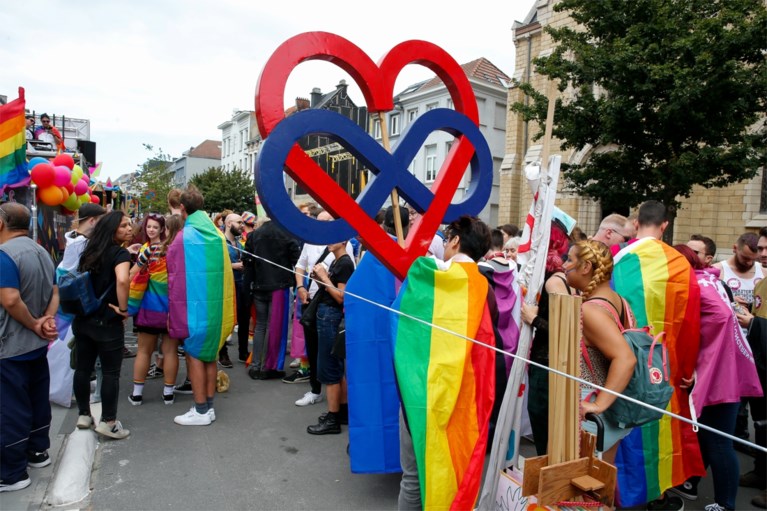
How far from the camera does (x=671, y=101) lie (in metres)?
11.1

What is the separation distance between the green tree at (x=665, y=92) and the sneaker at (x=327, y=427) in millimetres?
9396

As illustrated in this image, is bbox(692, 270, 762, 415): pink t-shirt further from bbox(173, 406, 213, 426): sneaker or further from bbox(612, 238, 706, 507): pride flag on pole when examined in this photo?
bbox(173, 406, 213, 426): sneaker

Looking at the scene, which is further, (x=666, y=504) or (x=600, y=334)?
(x=666, y=504)

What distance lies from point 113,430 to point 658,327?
4124 millimetres

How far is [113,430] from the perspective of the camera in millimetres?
4152

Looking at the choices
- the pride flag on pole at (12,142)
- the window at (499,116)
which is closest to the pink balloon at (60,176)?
the pride flag on pole at (12,142)

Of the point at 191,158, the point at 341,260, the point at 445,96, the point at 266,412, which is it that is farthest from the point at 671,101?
the point at 191,158

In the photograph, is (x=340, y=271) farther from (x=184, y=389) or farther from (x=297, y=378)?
(x=184, y=389)

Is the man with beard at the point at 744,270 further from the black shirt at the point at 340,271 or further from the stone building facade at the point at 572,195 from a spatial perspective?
the stone building facade at the point at 572,195

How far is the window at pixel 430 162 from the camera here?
2838cm

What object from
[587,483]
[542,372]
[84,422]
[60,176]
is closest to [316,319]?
[84,422]

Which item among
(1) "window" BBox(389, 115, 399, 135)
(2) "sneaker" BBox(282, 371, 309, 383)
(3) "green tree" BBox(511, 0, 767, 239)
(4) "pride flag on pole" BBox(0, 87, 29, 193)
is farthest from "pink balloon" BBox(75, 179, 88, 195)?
(1) "window" BBox(389, 115, 399, 135)

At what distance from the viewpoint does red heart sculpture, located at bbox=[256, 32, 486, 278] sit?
9.30ft

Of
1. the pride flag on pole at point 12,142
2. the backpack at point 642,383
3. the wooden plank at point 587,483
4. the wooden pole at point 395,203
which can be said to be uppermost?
the pride flag on pole at point 12,142
